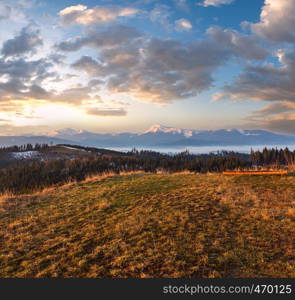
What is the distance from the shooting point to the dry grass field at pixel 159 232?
22.7ft

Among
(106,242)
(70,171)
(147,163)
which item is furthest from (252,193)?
(147,163)

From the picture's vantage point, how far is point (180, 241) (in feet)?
27.5

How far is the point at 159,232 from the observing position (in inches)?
369

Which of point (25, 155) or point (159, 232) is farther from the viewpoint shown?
point (25, 155)

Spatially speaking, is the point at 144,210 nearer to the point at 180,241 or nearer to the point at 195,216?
the point at 195,216

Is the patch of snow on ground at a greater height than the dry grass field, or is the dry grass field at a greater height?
the dry grass field

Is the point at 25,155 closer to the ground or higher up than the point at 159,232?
closer to the ground

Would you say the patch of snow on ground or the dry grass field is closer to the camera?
the dry grass field

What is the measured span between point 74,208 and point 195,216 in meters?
7.90

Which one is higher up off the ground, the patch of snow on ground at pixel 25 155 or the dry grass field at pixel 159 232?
the dry grass field at pixel 159 232

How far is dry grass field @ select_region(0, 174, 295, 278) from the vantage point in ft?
22.7

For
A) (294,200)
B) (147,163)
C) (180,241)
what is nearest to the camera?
(180,241)

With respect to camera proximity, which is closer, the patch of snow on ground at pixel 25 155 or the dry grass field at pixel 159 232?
the dry grass field at pixel 159 232

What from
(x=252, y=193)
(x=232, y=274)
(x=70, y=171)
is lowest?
(x=70, y=171)
